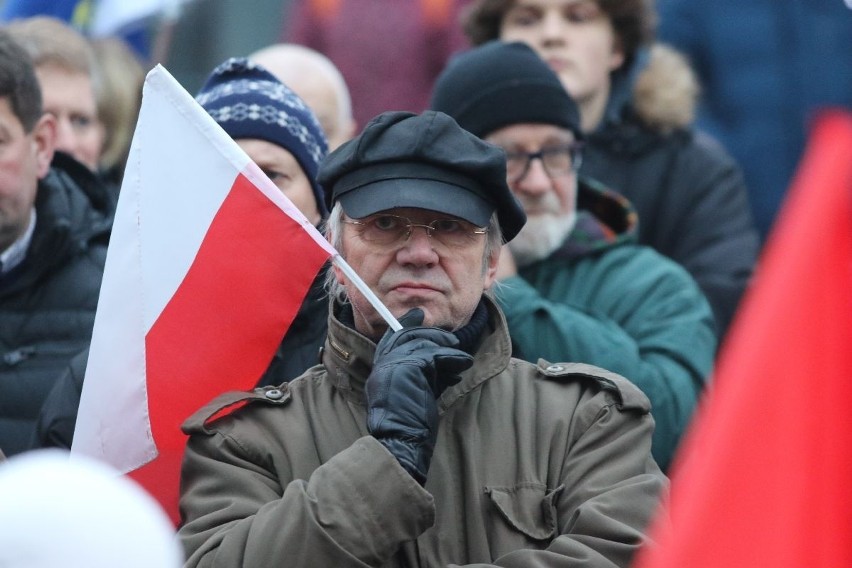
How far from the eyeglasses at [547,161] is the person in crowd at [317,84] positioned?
0.95 meters

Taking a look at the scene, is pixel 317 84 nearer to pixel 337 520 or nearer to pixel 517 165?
pixel 517 165

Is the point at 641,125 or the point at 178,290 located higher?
the point at 641,125

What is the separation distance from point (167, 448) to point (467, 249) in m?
0.90

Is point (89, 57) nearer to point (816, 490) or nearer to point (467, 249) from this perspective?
point (467, 249)

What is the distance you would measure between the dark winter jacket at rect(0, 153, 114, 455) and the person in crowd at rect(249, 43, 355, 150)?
108 cm

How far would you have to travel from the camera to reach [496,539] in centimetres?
381

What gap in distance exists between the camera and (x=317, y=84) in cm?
625

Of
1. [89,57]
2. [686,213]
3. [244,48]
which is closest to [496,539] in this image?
[686,213]

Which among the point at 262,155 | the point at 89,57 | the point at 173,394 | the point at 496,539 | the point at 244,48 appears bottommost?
the point at 496,539

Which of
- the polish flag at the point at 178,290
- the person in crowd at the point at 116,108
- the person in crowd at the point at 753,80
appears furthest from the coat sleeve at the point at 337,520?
the person in crowd at the point at 753,80

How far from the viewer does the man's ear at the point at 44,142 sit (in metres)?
5.34

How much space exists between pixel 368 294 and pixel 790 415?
1.51 m

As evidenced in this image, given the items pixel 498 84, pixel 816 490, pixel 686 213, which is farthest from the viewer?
pixel 686 213

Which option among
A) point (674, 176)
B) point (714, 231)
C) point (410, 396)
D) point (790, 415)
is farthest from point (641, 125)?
point (790, 415)
